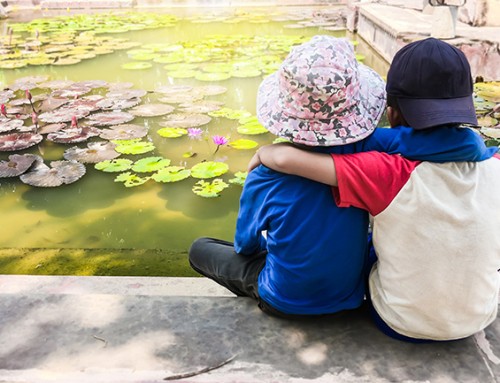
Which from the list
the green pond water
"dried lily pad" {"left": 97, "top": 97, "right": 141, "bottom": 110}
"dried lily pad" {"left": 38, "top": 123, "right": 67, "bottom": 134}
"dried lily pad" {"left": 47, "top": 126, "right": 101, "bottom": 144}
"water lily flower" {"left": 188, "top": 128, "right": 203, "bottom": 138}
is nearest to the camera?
the green pond water

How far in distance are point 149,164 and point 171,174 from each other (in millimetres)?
193

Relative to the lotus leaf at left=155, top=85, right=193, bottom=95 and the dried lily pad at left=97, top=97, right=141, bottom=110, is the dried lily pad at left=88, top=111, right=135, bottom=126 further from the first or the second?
the lotus leaf at left=155, top=85, right=193, bottom=95

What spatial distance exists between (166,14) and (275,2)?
2.26m

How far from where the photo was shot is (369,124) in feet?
2.98

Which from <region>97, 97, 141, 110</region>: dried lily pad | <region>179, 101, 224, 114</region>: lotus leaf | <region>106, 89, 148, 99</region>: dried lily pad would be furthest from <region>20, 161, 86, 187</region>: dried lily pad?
<region>106, 89, 148, 99</region>: dried lily pad

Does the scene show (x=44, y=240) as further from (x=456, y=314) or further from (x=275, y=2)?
(x=275, y=2)

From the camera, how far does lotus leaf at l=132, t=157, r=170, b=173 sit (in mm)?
2635

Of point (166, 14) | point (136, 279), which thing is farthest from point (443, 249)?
point (166, 14)

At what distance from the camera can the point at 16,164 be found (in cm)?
270

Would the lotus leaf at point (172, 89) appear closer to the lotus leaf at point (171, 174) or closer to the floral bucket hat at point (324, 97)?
the lotus leaf at point (171, 174)

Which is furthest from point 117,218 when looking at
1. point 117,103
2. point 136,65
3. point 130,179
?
point 136,65

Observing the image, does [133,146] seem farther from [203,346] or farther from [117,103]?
[203,346]

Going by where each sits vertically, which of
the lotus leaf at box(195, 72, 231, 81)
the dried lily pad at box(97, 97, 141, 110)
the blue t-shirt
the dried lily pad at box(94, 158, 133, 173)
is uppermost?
the blue t-shirt

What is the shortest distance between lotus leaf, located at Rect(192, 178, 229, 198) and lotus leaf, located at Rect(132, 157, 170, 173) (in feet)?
0.95
